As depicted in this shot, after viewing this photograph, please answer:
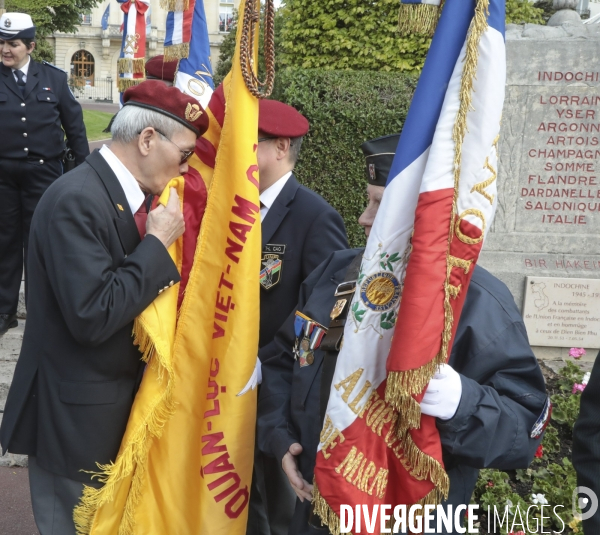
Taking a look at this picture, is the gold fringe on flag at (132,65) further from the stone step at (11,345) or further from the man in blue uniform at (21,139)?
the stone step at (11,345)

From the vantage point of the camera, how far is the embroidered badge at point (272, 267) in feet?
9.72

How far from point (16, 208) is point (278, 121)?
3.19 metres

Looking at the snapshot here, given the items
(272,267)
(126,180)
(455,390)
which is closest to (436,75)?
(455,390)

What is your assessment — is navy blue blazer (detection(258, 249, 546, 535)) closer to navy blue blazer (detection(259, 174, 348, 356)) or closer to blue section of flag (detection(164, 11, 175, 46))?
navy blue blazer (detection(259, 174, 348, 356))

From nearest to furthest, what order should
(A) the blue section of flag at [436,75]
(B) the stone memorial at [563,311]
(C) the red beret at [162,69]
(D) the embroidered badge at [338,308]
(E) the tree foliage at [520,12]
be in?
(A) the blue section of flag at [436,75]
(D) the embroidered badge at [338,308]
(C) the red beret at [162,69]
(B) the stone memorial at [563,311]
(E) the tree foliage at [520,12]

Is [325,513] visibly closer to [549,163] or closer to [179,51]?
[179,51]

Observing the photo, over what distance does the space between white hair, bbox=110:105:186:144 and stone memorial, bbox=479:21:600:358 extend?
143 inches

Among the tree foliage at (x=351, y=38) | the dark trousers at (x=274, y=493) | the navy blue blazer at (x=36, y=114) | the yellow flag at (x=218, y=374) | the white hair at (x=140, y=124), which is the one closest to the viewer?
the white hair at (x=140, y=124)

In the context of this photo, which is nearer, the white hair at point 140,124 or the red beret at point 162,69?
the white hair at point 140,124

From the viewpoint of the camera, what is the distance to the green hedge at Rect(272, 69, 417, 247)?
20.9ft

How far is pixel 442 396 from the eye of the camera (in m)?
1.85

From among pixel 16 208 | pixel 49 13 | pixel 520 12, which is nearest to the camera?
pixel 16 208

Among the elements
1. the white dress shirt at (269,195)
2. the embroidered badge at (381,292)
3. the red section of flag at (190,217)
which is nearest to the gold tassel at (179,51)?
the white dress shirt at (269,195)

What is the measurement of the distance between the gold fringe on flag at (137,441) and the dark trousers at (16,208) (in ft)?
11.2
